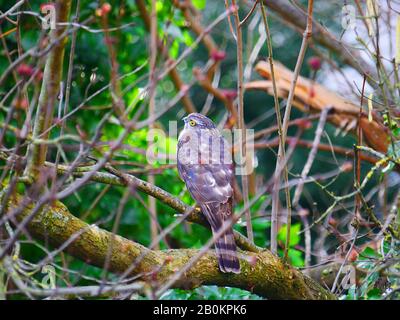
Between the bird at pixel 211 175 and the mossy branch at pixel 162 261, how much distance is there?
0.11 meters

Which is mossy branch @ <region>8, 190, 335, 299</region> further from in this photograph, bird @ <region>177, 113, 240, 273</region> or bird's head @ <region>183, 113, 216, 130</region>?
bird's head @ <region>183, 113, 216, 130</region>

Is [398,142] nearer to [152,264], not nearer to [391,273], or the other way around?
[391,273]

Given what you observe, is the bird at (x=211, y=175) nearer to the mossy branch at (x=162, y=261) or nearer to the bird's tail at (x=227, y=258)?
the bird's tail at (x=227, y=258)

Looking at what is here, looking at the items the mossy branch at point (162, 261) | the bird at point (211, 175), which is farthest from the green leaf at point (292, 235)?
the mossy branch at point (162, 261)

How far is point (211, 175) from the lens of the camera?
4957 millimetres

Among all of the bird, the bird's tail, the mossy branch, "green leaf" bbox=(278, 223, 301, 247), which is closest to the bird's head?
the bird

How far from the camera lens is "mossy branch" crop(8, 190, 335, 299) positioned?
140 inches

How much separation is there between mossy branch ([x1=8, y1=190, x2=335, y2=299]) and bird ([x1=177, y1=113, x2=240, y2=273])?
112 mm

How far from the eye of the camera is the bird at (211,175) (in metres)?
4.04

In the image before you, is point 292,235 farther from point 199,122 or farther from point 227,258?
point 227,258

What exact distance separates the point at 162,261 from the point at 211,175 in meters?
1.30

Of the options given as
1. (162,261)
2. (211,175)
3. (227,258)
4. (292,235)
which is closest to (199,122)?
(211,175)

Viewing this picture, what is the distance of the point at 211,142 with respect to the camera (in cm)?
543

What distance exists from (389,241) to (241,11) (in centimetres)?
554
